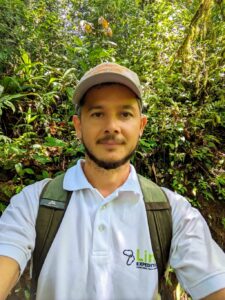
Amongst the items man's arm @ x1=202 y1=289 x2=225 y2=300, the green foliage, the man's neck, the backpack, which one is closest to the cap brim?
the man's neck

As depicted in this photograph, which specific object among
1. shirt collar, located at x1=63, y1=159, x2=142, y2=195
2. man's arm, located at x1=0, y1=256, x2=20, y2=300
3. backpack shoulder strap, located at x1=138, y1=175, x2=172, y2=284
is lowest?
man's arm, located at x1=0, y1=256, x2=20, y2=300

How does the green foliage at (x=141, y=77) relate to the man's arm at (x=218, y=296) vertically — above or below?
above

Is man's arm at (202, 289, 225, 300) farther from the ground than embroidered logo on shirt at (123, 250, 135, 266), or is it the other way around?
embroidered logo on shirt at (123, 250, 135, 266)

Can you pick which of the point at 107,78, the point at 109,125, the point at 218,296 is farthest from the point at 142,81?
the point at 218,296

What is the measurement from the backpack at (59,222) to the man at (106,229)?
3 cm

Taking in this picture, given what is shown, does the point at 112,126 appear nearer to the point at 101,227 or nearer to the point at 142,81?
the point at 101,227

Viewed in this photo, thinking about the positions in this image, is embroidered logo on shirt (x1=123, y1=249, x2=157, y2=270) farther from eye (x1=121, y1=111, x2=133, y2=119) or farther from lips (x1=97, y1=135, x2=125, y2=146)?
eye (x1=121, y1=111, x2=133, y2=119)

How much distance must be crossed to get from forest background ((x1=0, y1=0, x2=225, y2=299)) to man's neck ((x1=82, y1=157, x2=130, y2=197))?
125 cm

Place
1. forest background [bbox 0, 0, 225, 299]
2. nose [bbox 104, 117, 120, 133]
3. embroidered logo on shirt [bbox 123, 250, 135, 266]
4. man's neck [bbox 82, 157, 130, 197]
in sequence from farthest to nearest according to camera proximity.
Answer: forest background [bbox 0, 0, 225, 299] < man's neck [bbox 82, 157, 130, 197] < nose [bbox 104, 117, 120, 133] < embroidered logo on shirt [bbox 123, 250, 135, 266]

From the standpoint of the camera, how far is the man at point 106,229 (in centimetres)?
160

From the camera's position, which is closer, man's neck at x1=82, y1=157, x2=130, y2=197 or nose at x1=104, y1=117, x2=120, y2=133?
nose at x1=104, y1=117, x2=120, y2=133

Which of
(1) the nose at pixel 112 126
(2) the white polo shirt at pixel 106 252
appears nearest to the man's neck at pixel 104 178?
(2) the white polo shirt at pixel 106 252

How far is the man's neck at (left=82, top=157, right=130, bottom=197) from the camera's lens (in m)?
1.97

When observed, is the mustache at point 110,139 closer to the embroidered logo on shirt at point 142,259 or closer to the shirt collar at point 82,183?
the shirt collar at point 82,183
